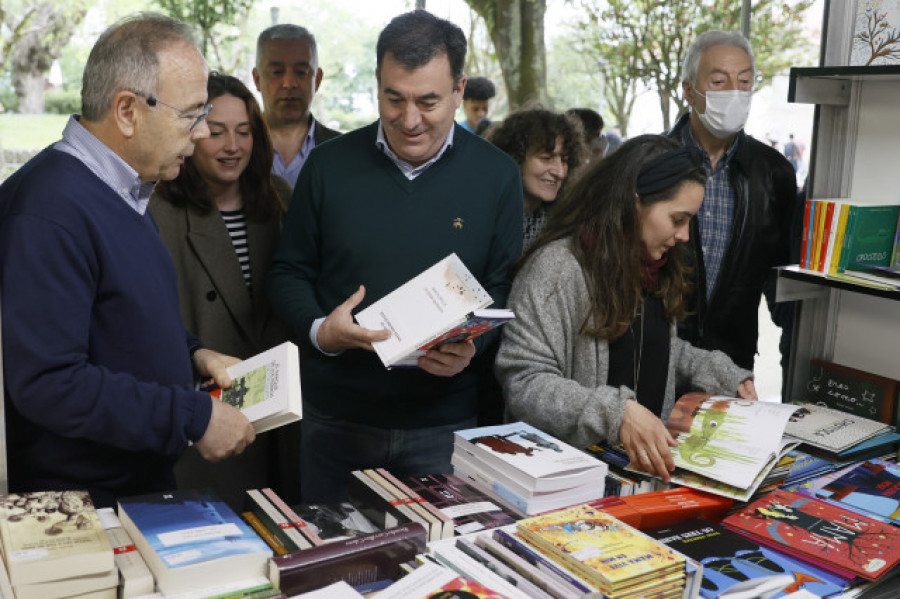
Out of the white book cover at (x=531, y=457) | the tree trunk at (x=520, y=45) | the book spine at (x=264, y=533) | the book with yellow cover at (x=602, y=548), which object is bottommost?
the book spine at (x=264, y=533)

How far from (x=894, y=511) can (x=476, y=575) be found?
3.84ft

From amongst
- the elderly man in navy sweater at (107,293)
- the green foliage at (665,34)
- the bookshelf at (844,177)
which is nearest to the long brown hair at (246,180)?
the elderly man in navy sweater at (107,293)

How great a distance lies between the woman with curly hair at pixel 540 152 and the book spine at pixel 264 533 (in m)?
1.80

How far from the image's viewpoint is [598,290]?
2100 mm

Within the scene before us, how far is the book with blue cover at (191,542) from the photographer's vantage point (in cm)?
130

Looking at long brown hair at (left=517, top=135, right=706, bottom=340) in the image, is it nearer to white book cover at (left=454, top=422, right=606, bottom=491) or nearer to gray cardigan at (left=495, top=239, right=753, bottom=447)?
gray cardigan at (left=495, top=239, right=753, bottom=447)

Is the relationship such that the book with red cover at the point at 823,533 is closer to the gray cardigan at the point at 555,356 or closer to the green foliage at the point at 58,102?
the gray cardigan at the point at 555,356

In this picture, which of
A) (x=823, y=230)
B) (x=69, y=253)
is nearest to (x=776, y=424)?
(x=823, y=230)

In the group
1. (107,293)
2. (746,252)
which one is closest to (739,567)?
(107,293)

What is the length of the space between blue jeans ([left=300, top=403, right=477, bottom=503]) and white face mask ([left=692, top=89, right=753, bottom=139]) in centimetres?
155

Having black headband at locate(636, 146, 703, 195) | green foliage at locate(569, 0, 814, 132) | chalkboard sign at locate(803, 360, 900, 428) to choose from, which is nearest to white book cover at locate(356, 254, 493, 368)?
black headband at locate(636, 146, 703, 195)

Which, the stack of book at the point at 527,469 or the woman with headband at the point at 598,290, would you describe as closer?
the stack of book at the point at 527,469

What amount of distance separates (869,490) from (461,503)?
3.72 ft

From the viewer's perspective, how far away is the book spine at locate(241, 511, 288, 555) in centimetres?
145
